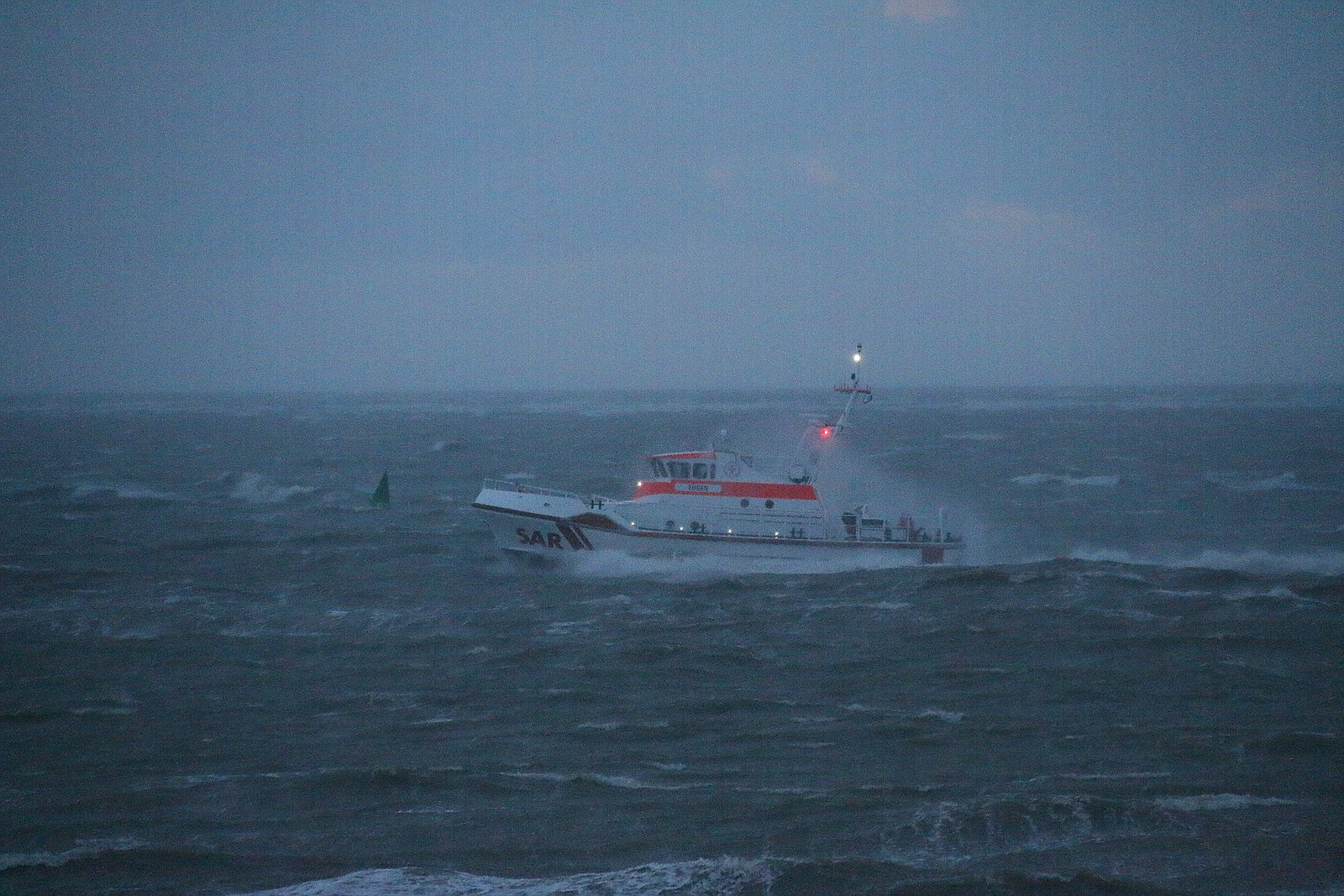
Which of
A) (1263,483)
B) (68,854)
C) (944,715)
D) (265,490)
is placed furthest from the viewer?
(265,490)

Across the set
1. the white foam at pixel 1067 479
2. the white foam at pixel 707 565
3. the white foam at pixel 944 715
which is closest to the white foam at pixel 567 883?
the white foam at pixel 944 715

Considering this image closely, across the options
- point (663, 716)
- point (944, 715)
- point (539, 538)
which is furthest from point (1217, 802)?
point (539, 538)

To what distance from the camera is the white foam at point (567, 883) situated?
37.5ft

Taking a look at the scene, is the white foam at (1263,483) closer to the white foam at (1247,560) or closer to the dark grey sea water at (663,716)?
the dark grey sea water at (663,716)

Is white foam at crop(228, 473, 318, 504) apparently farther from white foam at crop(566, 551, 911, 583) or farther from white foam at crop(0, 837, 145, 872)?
white foam at crop(0, 837, 145, 872)

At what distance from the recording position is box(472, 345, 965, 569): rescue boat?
1161 inches

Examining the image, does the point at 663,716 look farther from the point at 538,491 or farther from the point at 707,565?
the point at 538,491

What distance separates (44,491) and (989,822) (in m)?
51.7

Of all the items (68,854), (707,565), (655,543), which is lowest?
(68,854)

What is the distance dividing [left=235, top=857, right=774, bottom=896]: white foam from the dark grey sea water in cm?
5

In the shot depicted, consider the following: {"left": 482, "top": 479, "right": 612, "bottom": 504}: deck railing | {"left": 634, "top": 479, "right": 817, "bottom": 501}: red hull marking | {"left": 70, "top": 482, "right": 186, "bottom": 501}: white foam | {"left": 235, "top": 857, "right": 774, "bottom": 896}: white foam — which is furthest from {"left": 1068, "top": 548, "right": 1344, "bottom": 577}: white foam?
{"left": 70, "top": 482, "right": 186, "bottom": 501}: white foam

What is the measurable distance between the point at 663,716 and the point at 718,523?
12211 mm

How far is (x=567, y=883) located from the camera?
1165cm

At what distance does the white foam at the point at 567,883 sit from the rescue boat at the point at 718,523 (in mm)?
17532
